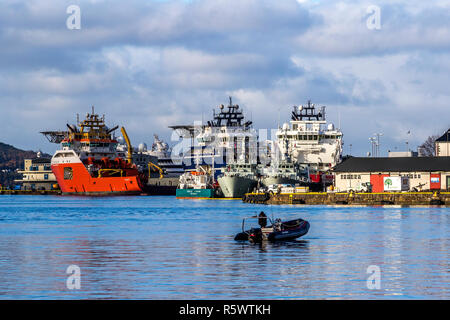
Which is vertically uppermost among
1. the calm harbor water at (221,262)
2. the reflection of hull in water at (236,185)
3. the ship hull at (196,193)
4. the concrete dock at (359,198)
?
the reflection of hull in water at (236,185)

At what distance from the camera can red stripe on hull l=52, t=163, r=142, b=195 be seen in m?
180

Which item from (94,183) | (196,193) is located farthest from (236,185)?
(94,183)

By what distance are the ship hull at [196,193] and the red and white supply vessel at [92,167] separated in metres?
22.7

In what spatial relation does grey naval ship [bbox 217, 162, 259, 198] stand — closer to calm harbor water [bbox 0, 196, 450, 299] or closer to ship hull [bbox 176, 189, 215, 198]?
ship hull [bbox 176, 189, 215, 198]

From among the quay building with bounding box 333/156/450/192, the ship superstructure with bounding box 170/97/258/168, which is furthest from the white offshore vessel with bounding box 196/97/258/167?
the quay building with bounding box 333/156/450/192

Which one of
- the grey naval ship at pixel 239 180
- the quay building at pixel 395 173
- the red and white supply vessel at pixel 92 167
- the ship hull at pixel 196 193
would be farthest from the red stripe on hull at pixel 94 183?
the quay building at pixel 395 173

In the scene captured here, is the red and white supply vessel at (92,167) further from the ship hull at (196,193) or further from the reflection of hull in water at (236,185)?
the reflection of hull in water at (236,185)

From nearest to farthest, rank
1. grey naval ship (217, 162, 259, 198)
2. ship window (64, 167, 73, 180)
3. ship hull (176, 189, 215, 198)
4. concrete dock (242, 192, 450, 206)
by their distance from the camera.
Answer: concrete dock (242, 192, 450, 206) < grey naval ship (217, 162, 259, 198) < ship hull (176, 189, 215, 198) < ship window (64, 167, 73, 180)

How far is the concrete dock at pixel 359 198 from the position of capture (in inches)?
3851

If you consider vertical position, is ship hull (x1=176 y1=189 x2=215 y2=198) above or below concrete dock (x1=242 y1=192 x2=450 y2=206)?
above

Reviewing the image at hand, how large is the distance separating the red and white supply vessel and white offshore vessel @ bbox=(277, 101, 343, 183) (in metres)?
39.5

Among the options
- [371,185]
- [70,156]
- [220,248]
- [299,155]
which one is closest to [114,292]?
[220,248]

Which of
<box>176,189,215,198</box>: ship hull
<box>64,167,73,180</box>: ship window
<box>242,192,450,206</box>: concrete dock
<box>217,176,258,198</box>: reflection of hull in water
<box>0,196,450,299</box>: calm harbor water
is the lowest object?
<box>0,196,450,299</box>: calm harbor water
